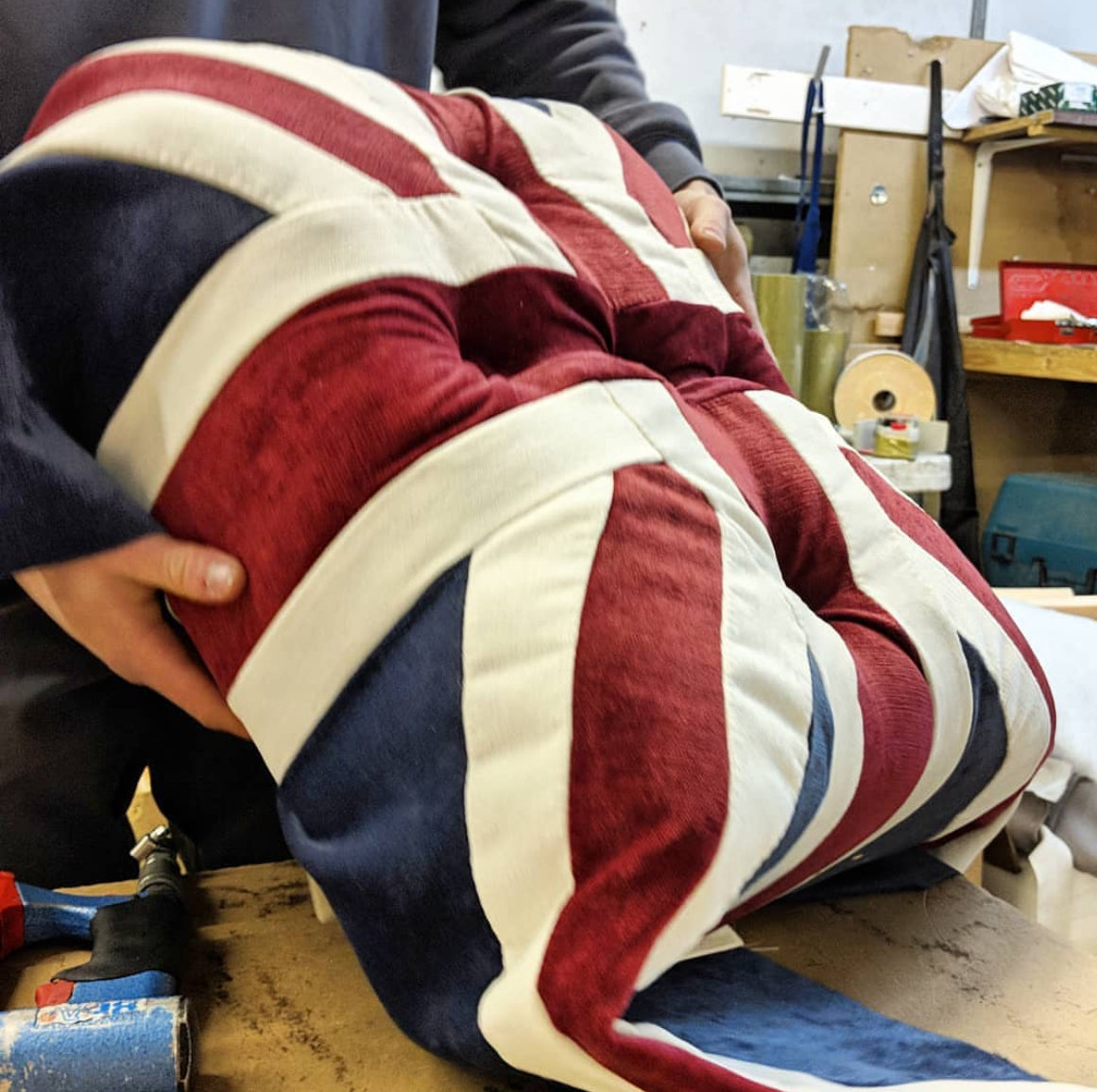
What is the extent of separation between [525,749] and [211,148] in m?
0.27

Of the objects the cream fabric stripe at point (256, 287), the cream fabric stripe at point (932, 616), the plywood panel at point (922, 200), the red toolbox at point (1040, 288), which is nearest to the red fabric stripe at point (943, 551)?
the cream fabric stripe at point (932, 616)

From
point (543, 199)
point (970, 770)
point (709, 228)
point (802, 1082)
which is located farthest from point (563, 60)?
point (802, 1082)

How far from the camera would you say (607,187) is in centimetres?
53

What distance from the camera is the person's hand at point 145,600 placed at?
412mm

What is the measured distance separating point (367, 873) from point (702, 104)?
230 cm

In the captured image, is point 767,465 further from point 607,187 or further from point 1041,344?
point 1041,344

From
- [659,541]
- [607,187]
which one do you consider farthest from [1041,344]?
[659,541]

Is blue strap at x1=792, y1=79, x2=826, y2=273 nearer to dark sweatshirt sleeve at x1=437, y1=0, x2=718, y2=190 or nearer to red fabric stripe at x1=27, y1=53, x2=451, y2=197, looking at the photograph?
dark sweatshirt sleeve at x1=437, y1=0, x2=718, y2=190

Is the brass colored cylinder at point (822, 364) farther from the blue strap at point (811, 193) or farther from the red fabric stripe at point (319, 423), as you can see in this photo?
the red fabric stripe at point (319, 423)

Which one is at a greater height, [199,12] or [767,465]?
[199,12]

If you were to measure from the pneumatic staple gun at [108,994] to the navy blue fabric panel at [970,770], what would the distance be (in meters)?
0.32

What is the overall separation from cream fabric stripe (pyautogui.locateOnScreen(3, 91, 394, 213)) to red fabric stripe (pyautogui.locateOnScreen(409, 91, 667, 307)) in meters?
0.10

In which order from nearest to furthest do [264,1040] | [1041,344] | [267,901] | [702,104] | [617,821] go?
[617,821], [264,1040], [267,901], [1041,344], [702,104]

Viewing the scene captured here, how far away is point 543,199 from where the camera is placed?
507 millimetres
